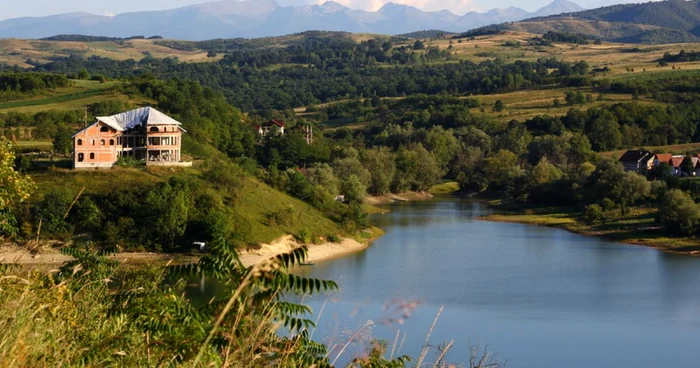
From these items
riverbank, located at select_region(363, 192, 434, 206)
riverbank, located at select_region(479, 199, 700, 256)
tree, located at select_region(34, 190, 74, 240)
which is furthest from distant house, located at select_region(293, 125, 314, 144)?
tree, located at select_region(34, 190, 74, 240)

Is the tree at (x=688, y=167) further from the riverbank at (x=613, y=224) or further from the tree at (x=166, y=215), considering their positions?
the tree at (x=166, y=215)

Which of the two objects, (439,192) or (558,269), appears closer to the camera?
(558,269)

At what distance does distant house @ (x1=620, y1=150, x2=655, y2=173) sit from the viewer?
5488cm

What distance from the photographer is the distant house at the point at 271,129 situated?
190ft

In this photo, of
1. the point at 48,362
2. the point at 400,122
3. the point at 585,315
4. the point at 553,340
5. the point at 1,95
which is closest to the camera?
the point at 48,362

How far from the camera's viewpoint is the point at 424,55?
12838 cm

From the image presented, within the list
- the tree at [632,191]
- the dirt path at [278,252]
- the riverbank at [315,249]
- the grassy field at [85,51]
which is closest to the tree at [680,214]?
the tree at [632,191]

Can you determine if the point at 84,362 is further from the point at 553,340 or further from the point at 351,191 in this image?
the point at 351,191

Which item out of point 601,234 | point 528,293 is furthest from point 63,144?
point 601,234

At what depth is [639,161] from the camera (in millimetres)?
55281

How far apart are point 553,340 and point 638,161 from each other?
37.1m

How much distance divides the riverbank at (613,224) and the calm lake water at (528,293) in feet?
3.48

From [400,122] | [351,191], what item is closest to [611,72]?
[400,122]

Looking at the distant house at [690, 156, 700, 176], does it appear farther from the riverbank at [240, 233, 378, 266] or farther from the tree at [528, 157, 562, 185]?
the riverbank at [240, 233, 378, 266]
